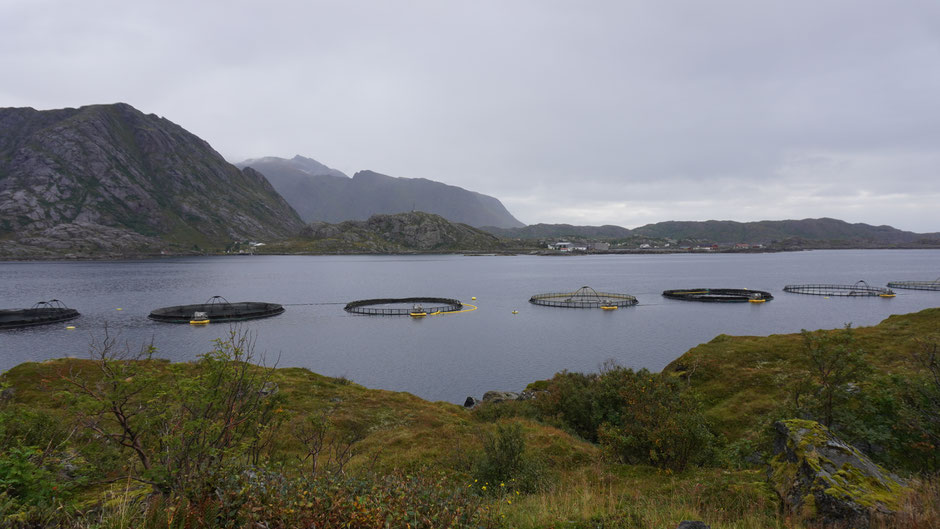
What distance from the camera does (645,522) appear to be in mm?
9602

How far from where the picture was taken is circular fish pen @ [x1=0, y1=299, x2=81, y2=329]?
9425 centimetres

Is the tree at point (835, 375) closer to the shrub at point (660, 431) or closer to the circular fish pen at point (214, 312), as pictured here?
the shrub at point (660, 431)

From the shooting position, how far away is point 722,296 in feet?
443

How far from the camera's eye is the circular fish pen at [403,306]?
112 meters

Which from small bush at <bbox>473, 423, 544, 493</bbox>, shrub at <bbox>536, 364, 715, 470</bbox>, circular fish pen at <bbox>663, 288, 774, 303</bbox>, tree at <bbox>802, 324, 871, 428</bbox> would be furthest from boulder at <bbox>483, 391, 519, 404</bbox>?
circular fish pen at <bbox>663, 288, 774, 303</bbox>

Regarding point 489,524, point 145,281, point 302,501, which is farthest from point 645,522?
point 145,281

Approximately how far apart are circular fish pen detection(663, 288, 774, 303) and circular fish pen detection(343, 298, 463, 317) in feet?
244

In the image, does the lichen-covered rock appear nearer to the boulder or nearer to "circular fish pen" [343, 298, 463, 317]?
the boulder

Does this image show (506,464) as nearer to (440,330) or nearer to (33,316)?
(440,330)

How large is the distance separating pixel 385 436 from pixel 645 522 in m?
23.9

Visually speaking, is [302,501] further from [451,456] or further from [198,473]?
[451,456]

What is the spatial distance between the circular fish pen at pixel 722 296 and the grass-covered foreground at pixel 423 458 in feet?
364

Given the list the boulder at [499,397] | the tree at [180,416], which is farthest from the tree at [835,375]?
the boulder at [499,397]

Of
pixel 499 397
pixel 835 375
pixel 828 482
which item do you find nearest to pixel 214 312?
pixel 499 397
